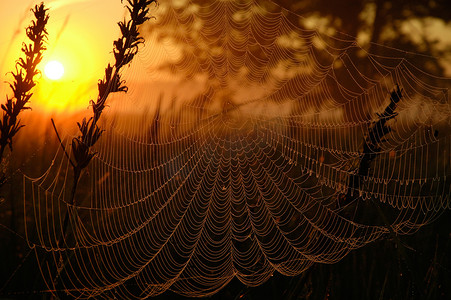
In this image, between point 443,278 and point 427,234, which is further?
point 427,234

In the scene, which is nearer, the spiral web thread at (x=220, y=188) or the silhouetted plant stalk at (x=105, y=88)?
the silhouetted plant stalk at (x=105, y=88)

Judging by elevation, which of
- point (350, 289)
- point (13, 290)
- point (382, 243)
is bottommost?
point (13, 290)

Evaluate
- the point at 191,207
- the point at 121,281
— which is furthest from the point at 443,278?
the point at 191,207

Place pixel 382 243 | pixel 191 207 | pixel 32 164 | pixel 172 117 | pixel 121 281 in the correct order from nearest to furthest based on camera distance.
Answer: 1. pixel 121 281
2. pixel 382 243
3. pixel 32 164
4. pixel 172 117
5. pixel 191 207

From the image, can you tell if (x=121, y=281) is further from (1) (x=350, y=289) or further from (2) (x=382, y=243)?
(2) (x=382, y=243)

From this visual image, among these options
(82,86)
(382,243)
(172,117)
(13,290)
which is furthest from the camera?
(172,117)

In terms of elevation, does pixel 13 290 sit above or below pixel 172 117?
below
